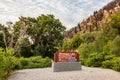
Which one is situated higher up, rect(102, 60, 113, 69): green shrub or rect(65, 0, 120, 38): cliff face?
rect(65, 0, 120, 38): cliff face

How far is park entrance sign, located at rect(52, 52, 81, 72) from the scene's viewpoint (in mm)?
22514

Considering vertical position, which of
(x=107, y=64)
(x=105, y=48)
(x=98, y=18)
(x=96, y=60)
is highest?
(x=98, y=18)

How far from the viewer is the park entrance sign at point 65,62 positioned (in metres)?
22.5

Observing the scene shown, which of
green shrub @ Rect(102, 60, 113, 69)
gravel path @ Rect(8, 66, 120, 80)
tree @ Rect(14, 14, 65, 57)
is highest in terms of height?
tree @ Rect(14, 14, 65, 57)

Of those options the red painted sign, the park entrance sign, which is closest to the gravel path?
the park entrance sign

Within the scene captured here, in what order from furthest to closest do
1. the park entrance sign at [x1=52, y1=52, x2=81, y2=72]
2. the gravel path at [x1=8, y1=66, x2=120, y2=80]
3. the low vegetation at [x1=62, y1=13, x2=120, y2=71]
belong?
1. the low vegetation at [x1=62, y1=13, x2=120, y2=71]
2. the park entrance sign at [x1=52, y1=52, x2=81, y2=72]
3. the gravel path at [x1=8, y1=66, x2=120, y2=80]

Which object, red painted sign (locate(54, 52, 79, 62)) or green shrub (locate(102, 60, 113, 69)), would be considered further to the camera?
green shrub (locate(102, 60, 113, 69))

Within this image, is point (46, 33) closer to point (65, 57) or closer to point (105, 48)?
point (105, 48)

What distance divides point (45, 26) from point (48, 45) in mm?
3424

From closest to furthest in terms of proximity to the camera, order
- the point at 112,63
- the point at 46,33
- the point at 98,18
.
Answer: the point at 112,63 → the point at 46,33 → the point at 98,18

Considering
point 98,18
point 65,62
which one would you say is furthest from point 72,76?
point 98,18

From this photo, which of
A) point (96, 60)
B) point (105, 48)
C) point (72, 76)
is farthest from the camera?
point (105, 48)

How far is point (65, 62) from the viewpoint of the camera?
22.8 meters

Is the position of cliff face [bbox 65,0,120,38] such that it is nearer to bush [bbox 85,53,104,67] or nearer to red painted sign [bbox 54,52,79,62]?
bush [bbox 85,53,104,67]
